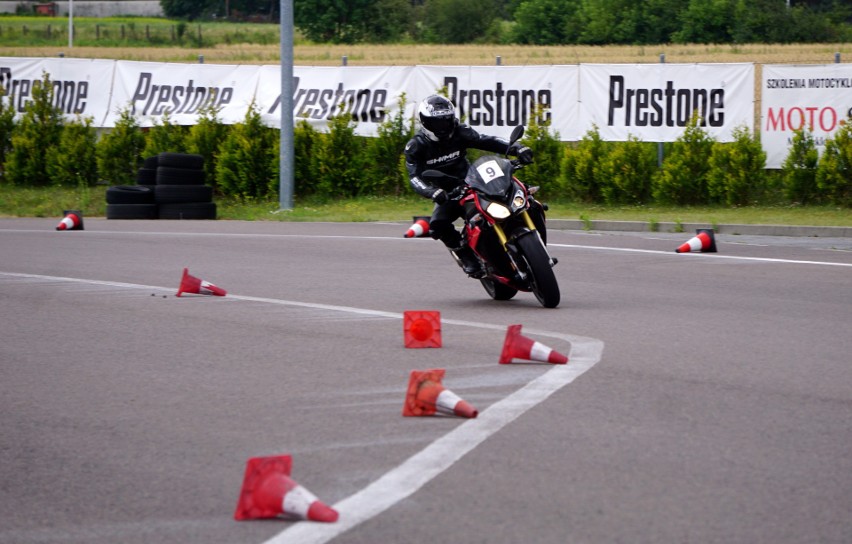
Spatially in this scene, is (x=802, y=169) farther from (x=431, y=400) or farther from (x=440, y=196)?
(x=431, y=400)

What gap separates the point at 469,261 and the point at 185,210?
1183 centimetres

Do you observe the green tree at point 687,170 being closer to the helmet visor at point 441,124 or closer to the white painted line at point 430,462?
the helmet visor at point 441,124

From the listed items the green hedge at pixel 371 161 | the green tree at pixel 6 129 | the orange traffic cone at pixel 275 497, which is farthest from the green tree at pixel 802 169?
the orange traffic cone at pixel 275 497

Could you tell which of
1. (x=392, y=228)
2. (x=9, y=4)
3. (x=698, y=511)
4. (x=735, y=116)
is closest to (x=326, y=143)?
(x=392, y=228)

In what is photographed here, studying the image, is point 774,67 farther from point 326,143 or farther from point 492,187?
point 492,187

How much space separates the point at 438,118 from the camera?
1174 centimetres

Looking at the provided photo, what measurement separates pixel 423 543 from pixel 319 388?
3.06 meters

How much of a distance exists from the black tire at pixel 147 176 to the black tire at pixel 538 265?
43.7 ft

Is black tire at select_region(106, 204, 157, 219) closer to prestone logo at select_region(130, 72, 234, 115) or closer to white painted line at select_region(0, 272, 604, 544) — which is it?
prestone logo at select_region(130, 72, 234, 115)

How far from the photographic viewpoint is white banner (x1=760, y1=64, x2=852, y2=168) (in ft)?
68.2

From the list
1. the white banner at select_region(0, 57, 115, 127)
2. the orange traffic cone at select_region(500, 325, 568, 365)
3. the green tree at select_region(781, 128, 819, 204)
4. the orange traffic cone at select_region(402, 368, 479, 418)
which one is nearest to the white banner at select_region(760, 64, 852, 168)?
the green tree at select_region(781, 128, 819, 204)

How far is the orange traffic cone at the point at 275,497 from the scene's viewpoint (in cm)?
502

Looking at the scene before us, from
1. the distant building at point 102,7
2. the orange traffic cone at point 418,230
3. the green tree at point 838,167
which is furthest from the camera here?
the distant building at point 102,7

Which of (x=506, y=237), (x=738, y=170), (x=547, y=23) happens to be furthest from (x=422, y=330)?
(x=547, y=23)
